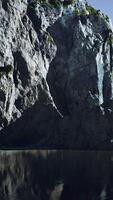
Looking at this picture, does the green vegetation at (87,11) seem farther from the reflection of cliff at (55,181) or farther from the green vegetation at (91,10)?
the reflection of cliff at (55,181)

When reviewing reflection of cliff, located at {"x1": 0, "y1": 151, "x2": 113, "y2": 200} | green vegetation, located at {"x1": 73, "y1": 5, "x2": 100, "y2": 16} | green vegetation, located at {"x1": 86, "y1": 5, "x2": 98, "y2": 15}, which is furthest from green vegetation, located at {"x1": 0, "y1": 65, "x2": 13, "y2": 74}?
green vegetation, located at {"x1": 86, "y1": 5, "x2": 98, "y2": 15}

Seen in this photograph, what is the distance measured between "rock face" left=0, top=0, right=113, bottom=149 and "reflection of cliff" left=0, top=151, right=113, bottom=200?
35035mm

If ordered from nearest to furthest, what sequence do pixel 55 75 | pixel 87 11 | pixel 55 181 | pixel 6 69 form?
pixel 55 181
pixel 6 69
pixel 55 75
pixel 87 11

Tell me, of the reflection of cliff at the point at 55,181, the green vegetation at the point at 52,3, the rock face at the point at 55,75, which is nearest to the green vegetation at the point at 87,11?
the rock face at the point at 55,75

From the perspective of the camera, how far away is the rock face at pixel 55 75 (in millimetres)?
100875

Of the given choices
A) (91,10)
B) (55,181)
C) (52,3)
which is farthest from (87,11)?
(55,181)

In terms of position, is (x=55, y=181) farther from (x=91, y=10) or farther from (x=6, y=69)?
(x=91, y=10)

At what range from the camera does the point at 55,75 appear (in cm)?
11362

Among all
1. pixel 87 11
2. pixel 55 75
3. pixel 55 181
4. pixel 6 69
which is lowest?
pixel 55 181

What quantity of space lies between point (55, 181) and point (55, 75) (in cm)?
6566

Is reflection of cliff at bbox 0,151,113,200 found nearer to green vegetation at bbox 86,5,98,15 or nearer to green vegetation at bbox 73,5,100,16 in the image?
green vegetation at bbox 73,5,100,16

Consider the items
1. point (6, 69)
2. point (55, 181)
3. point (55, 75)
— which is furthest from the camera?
point (55, 75)

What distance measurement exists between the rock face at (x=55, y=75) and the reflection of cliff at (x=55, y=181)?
3503cm

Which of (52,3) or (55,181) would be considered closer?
(55,181)
